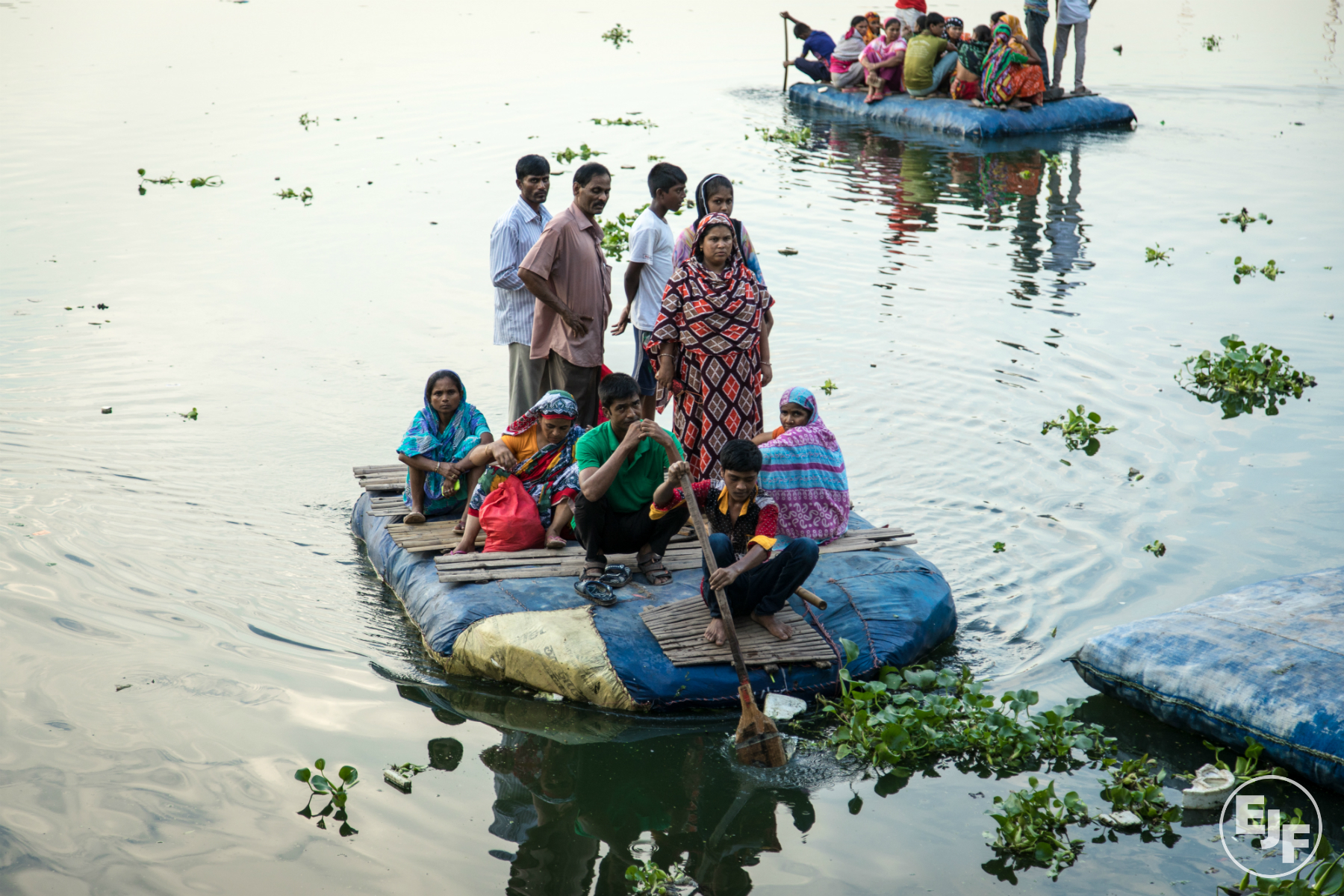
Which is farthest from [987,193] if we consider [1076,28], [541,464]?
[541,464]

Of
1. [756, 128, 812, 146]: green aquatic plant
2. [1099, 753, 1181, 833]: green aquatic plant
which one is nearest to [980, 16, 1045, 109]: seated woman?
[756, 128, 812, 146]: green aquatic plant

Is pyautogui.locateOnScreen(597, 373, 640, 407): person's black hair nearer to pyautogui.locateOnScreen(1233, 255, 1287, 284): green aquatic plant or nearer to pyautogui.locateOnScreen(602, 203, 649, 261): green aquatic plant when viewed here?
pyautogui.locateOnScreen(602, 203, 649, 261): green aquatic plant

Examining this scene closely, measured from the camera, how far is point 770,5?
35406 mm

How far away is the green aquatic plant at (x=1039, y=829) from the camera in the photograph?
366 cm

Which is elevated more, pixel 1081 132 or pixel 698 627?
pixel 1081 132

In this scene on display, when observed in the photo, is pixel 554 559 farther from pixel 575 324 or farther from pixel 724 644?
pixel 575 324

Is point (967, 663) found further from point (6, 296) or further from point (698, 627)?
point (6, 296)

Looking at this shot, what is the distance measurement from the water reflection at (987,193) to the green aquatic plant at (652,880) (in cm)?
696

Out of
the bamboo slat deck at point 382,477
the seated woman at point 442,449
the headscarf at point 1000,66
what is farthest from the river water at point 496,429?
the headscarf at point 1000,66

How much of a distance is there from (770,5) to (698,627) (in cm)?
3419

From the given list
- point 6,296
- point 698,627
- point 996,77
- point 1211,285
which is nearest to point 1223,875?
point 698,627

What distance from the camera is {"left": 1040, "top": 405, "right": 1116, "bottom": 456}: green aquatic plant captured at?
6.96 m

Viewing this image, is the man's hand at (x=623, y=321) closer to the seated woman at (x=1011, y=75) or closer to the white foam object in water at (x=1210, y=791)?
the white foam object in water at (x=1210, y=791)

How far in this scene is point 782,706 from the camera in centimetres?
441
